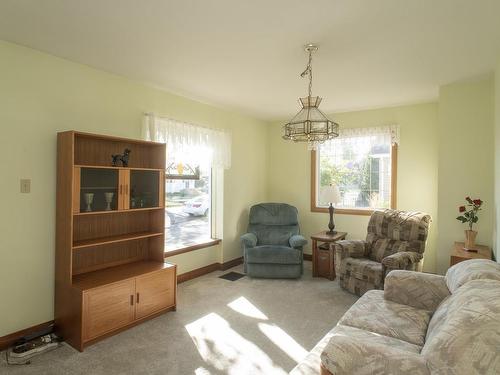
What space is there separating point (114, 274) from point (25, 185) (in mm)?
1090

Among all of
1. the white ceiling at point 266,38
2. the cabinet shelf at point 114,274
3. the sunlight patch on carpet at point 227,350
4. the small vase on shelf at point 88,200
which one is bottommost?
the sunlight patch on carpet at point 227,350

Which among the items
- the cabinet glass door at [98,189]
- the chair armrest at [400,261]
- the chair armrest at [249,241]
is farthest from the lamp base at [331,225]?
the cabinet glass door at [98,189]

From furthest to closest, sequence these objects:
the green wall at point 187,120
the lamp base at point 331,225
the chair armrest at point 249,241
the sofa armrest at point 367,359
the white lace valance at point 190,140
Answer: the lamp base at point 331,225 < the chair armrest at point 249,241 < the white lace valance at point 190,140 < the green wall at point 187,120 < the sofa armrest at point 367,359

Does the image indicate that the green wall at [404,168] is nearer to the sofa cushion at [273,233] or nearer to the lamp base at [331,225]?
the lamp base at [331,225]

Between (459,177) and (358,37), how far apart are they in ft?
6.91

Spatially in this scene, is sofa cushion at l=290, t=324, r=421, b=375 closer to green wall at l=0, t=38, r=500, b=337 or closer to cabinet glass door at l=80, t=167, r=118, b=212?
green wall at l=0, t=38, r=500, b=337

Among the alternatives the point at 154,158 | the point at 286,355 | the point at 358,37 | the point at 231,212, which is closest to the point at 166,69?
the point at 154,158

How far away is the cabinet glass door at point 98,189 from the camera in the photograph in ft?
9.09

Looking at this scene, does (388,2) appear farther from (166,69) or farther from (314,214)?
(314,214)

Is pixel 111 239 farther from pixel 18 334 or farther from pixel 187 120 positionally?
pixel 187 120

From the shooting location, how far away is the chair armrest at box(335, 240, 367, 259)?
12.5 feet

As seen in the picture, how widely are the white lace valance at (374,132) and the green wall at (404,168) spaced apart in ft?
0.32

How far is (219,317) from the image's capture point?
3.10m

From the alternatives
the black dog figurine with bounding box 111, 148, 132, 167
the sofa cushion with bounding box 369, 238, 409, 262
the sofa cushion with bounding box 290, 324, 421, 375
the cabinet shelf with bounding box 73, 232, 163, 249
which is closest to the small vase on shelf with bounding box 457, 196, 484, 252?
the sofa cushion with bounding box 369, 238, 409, 262
